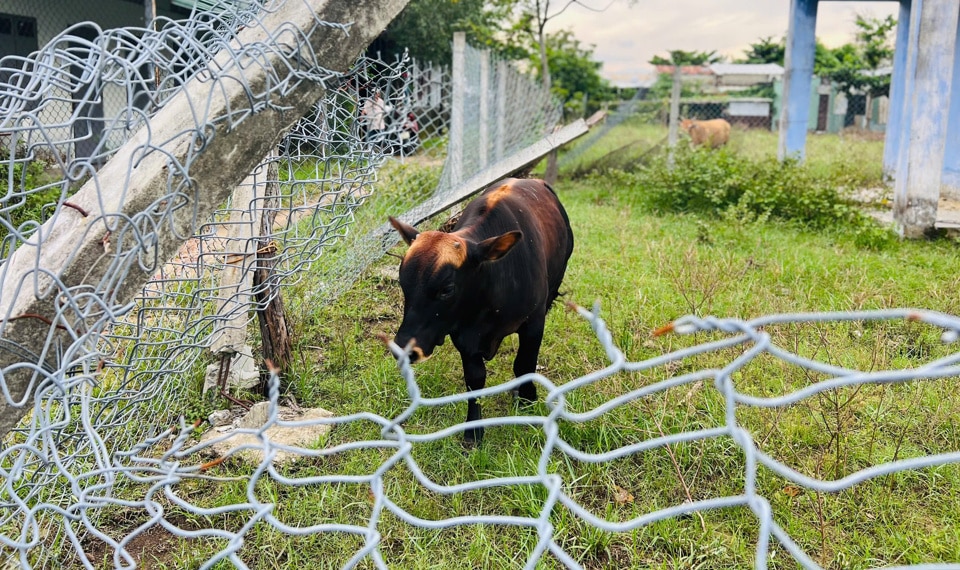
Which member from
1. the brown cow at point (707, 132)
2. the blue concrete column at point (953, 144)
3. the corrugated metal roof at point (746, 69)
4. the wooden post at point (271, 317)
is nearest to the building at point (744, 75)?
the corrugated metal roof at point (746, 69)

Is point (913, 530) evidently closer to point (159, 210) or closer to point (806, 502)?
point (806, 502)

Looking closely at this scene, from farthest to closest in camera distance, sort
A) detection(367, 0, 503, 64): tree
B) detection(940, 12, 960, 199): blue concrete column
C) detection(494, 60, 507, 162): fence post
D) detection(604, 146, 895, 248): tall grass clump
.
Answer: detection(367, 0, 503, 64): tree, detection(940, 12, 960, 199): blue concrete column, detection(494, 60, 507, 162): fence post, detection(604, 146, 895, 248): tall grass clump

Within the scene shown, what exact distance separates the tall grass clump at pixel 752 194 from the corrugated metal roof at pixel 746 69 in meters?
28.3

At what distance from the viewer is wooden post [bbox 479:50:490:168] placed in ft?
25.2

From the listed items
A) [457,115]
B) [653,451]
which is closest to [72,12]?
[457,115]

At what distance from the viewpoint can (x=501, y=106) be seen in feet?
28.2

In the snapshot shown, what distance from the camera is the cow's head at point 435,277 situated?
2895 millimetres

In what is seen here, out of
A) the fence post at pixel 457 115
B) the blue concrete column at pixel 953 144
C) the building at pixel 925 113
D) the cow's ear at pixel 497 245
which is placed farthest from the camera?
the blue concrete column at pixel 953 144

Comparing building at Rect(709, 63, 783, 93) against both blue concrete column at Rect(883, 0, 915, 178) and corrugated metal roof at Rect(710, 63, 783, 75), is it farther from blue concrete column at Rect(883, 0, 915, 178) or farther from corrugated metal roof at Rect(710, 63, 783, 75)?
blue concrete column at Rect(883, 0, 915, 178)

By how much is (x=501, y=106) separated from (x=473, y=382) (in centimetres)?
573

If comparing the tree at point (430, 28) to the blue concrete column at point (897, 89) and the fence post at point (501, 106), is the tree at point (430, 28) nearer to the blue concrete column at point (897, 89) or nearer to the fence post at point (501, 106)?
the blue concrete column at point (897, 89)

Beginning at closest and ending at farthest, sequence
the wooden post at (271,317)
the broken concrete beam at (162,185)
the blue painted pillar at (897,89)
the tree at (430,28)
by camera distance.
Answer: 1. the broken concrete beam at (162,185)
2. the wooden post at (271,317)
3. the blue painted pillar at (897,89)
4. the tree at (430,28)

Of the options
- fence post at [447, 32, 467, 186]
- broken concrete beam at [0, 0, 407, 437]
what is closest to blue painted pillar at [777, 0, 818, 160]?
fence post at [447, 32, 467, 186]

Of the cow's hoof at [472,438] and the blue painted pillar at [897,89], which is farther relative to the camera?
the blue painted pillar at [897,89]
